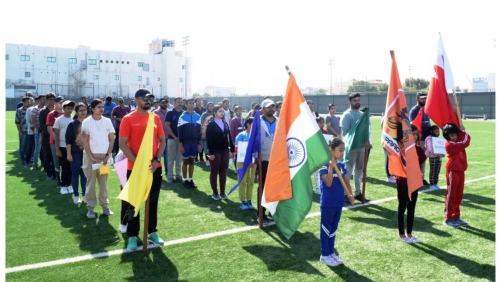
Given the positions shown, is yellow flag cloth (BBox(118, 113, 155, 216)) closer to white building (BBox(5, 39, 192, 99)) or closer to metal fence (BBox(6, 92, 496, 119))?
metal fence (BBox(6, 92, 496, 119))

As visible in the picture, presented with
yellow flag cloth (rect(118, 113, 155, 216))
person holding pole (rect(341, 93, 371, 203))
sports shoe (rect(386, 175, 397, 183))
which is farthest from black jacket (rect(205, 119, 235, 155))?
sports shoe (rect(386, 175, 397, 183))

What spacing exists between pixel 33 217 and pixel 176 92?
8102cm

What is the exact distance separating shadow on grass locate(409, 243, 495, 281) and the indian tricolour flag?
6.53ft

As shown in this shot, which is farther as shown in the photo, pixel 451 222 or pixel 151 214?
pixel 451 222

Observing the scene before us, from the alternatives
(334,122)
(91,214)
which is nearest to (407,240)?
(334,122)

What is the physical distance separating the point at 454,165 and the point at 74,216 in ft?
21.3

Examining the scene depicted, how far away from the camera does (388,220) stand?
25.0 feet

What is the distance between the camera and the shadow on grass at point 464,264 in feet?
17.2

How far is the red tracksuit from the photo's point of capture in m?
7.03

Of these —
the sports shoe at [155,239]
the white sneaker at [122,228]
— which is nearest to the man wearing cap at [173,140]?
the white sneaker at [122,228]

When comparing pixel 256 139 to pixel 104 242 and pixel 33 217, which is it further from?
pixel 33 217

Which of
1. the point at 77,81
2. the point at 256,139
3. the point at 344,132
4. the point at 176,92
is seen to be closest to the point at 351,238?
the point at 256,139

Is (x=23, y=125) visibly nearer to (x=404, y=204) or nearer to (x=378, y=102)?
(x=404, y=204)

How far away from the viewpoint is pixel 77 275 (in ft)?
17.4
